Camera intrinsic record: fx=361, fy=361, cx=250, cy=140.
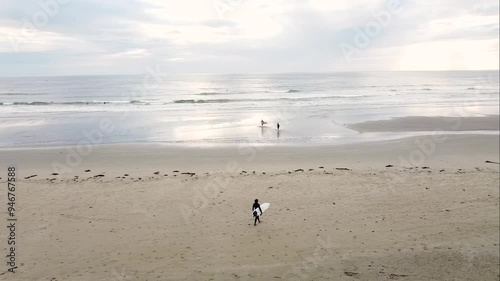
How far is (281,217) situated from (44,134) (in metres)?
22.8

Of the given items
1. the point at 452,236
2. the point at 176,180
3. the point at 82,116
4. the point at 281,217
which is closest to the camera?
the point at 452,236

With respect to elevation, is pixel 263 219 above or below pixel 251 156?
below

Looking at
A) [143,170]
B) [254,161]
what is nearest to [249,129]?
[254,161]

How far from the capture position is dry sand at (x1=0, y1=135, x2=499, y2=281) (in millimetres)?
9109

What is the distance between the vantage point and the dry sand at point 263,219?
9.11 metres

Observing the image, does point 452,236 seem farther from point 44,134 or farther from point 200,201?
point 44,134

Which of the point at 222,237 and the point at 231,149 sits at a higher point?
the point at 231,149

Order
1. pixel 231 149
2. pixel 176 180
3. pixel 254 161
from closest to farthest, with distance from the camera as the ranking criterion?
pixel 176 180
pixel 254 161
pixel 231 149

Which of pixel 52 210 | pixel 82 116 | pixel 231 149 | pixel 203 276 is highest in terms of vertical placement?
pixel 82 116

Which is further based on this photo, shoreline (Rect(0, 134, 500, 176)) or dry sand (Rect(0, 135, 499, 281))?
shoreline (Rect(0, 134, 500, 176))

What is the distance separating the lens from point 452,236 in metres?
10.7

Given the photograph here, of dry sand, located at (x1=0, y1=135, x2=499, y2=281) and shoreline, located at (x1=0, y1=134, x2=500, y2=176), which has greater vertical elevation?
shoreline, located at (x1=0, y1=134, x2=500, y2=176)

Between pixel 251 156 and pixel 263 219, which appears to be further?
pixel 251 156

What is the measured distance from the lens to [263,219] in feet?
39.2
